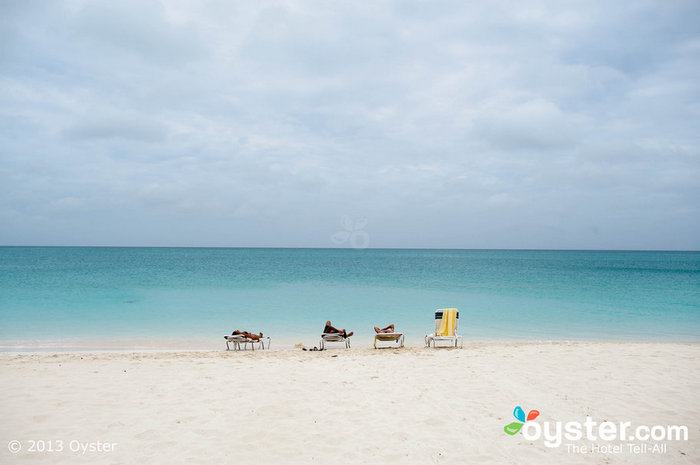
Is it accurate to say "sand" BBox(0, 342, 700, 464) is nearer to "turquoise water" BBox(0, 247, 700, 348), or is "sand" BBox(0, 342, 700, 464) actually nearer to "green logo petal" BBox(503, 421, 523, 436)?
"green logo petal" BBox(503, 421, 523, 436)

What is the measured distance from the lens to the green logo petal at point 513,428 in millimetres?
5066

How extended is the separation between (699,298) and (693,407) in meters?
22.8

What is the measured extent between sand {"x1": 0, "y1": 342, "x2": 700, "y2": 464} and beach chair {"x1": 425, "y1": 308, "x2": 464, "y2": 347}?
1669 mm

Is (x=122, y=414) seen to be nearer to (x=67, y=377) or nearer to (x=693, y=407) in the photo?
(x=67, y=377)

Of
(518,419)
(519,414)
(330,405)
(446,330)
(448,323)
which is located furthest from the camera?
(448,323)

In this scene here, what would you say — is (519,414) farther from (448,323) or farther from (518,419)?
(448,323)

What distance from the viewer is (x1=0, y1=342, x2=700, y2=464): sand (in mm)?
4527

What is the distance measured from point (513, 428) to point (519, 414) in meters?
0.50

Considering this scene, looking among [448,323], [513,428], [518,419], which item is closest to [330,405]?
[513,428]

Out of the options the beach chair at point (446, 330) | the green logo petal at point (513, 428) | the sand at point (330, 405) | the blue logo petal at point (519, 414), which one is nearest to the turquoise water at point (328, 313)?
the beach chair at point (446, 330)

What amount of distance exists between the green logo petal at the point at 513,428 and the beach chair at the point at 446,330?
5.54 m

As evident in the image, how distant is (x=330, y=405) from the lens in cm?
592

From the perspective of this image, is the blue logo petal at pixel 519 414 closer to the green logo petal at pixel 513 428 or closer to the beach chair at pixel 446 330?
the green logo petal at pixel 513 428

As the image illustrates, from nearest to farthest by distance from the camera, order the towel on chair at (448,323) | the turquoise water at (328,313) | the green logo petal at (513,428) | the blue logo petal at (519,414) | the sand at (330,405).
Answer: the sand at (330,405), the green logo petal at (513,428), the blue logo petal at (519,414), the towel on chair at (448,323), the turquoise water at (328,313)
